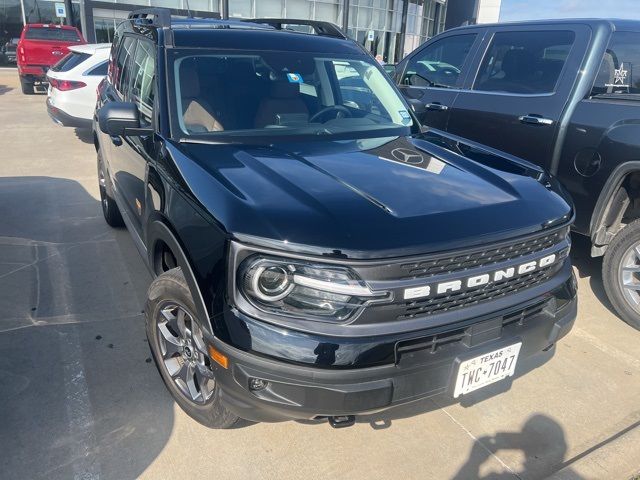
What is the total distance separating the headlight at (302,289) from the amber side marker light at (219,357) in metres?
0.25

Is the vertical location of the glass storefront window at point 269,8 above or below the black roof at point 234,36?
below

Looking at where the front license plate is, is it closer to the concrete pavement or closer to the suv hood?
the concrete pavement

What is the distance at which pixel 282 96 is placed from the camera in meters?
3.37

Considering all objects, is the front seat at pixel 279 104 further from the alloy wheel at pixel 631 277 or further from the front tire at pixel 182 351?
the alloy wheel at pixel 631 277

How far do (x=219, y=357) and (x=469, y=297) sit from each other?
1048 mm

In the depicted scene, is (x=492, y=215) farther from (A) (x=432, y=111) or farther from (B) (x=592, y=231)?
(A) (x=432, y=111)

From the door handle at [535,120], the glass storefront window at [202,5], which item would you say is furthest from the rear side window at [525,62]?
the glass storefront window at [202,5]

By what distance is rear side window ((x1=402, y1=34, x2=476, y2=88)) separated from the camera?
5.16m

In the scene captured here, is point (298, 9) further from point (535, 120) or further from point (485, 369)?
point (485, 369)

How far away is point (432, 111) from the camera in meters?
5.19

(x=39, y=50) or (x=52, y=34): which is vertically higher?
(x=52, y=34)

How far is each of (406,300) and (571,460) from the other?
133 cm

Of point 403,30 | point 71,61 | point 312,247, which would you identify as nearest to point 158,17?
point 312,247

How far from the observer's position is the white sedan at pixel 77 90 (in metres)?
8.63
